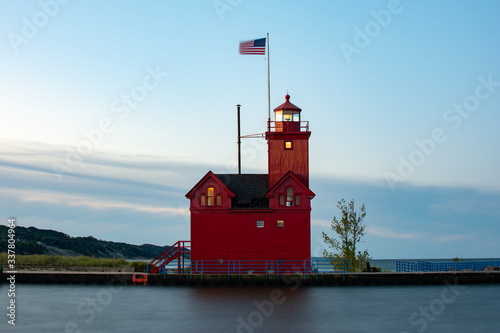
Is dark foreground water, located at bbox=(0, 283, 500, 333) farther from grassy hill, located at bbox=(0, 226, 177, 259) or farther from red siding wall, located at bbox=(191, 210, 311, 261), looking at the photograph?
grassy hill, located at bbox=(0, 226, 177, 259)

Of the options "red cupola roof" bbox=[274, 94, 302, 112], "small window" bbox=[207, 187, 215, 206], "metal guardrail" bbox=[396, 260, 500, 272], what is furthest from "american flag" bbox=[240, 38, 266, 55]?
"metal guardrail" bbox=[396, 260, 500, 272]

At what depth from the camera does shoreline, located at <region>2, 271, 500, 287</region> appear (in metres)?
42.4

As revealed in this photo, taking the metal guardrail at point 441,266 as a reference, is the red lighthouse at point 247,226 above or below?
above

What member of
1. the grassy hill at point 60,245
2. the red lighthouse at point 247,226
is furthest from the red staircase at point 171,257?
the grassy hill at point 60,245

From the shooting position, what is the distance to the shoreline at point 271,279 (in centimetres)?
4238

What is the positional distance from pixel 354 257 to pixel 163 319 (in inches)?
728

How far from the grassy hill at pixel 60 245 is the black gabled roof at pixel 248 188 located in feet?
168

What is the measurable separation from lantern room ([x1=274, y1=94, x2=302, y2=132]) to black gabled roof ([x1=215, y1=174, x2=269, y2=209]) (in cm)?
379

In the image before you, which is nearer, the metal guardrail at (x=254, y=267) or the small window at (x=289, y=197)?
the metal guardrail at (x=254, y=267)

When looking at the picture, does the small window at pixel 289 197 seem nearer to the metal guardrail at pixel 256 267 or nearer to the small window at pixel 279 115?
the metal guardrail at pixel 256 267

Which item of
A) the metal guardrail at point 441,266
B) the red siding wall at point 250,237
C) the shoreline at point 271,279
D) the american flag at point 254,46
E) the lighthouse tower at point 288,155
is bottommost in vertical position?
the shoreline at point 271,279

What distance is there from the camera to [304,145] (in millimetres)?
45875

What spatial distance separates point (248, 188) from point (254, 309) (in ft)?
40.3

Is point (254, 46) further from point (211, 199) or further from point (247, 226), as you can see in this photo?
point (247, 226)
